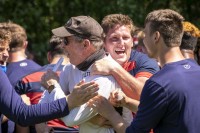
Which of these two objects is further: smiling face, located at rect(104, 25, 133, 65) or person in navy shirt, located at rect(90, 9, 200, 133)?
smiling face, located at rect(104, 25, 133, 65)

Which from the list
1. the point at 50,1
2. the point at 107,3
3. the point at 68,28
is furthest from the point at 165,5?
the point at 68,28

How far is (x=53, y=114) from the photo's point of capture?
3.87 metres

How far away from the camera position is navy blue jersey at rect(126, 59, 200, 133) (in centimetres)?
363

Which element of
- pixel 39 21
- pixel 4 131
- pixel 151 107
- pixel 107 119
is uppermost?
pixel 151 107

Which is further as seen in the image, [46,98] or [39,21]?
[39,21]

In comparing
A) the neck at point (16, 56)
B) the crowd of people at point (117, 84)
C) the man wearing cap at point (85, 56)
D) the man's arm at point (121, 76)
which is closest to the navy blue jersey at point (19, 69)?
the neck at point (16, 56)

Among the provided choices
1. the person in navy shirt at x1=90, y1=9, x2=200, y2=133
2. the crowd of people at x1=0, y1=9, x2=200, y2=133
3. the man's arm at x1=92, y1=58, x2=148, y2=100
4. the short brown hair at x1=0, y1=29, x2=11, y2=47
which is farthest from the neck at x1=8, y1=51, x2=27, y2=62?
the person in navy shirt at x1=90, y1=9, x2=200, y2=133

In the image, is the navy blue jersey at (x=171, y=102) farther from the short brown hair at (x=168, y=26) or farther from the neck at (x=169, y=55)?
the short brown hair at (x=168, y=26)

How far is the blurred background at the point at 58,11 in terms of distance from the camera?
11648 mm

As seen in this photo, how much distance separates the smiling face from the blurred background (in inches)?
263

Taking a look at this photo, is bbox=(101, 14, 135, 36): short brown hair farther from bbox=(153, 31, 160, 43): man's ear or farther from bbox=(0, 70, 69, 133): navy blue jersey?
bbox=(0, 70, 69, 133): navy blue jersey

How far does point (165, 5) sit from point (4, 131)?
22.7 ft

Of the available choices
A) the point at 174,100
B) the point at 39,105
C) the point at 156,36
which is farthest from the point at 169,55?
the point at 39,105

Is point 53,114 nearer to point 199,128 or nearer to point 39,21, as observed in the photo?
point 199,128
